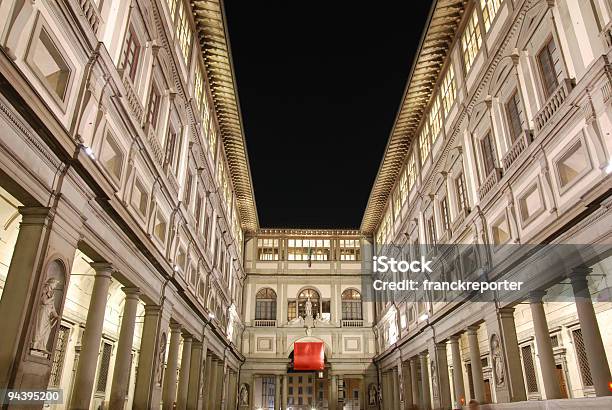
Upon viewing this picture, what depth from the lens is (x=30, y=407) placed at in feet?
31.4

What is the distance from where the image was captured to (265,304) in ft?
153

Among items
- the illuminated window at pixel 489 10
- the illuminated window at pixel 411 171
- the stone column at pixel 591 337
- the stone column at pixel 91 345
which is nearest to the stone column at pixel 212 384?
the illuminated window at pixel 411 171

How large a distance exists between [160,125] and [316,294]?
3102 cm

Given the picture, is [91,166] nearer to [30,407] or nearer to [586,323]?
[30,407]

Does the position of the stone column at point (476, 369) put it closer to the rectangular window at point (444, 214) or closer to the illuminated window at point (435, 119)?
the rectangular window at point (444, 214)

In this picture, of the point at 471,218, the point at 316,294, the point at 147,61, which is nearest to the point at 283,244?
the point at 316,294

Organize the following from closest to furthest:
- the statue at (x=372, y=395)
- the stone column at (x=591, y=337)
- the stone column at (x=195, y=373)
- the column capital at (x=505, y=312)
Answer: the stone column at (x=591, y=337) < the column capital at (x=505, y=312) < the stone column at (x=195, y=373) < the statue at (x=372, y=395)

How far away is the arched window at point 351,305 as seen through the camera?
152 feet

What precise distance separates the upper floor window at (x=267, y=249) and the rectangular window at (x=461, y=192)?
26665 mm

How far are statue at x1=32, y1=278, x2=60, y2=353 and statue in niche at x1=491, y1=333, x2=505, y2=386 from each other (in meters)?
15.1

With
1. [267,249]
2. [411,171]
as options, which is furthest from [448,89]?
[267,249]

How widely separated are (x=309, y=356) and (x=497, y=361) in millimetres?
26562

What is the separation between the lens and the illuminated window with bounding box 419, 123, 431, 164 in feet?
96.7

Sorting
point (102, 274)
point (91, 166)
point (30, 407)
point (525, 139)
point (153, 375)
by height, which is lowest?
point (30, 407)
